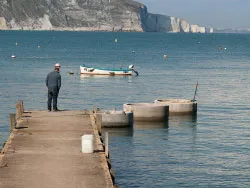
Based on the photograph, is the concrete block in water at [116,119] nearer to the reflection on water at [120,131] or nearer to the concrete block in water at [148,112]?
the reflection on water at [120,131]

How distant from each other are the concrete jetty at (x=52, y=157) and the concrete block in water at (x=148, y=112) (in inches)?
388

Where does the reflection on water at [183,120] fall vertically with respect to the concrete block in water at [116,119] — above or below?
below

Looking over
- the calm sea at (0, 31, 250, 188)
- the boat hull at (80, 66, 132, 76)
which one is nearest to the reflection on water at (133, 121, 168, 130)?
the calm sea at (0, 31, 250, 188)

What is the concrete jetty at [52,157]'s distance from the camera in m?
22.9

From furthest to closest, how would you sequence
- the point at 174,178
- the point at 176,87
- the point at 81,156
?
the point at 176,87
the point at 174,178
the point at 81,156

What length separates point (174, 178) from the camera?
3052cm

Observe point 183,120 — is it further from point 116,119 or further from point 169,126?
point 116,119

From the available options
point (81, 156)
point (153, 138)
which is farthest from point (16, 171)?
point (153, 138)

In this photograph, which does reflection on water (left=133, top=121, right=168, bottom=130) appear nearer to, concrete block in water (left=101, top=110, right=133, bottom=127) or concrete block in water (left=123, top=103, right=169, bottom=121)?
concrete block in water (left=123, top=103, right=169, bottom=121)

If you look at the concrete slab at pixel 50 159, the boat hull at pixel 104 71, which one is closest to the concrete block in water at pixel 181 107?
the concrete slab at pixel 50 159

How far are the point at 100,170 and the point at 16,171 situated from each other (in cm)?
270

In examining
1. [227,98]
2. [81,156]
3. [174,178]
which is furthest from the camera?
[227,98]

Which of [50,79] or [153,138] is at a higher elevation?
[50,79]

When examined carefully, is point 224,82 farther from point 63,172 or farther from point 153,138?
point 63,172
